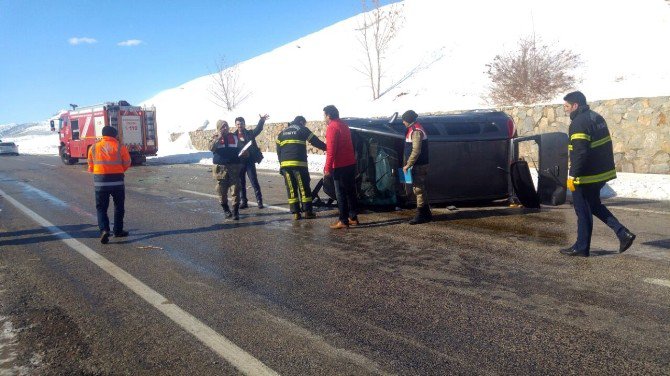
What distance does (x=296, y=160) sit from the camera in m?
8.59

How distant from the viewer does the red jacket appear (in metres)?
7.86

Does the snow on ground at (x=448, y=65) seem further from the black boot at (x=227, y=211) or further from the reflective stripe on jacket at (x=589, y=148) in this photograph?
the black boot at (x=227, y=211)

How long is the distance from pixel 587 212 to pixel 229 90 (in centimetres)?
4840

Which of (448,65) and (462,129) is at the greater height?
(448,65)

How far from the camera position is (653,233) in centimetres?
698

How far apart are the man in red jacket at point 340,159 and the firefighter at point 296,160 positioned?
1.98 ft

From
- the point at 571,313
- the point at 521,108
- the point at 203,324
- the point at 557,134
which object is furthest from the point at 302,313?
the point at 521,108

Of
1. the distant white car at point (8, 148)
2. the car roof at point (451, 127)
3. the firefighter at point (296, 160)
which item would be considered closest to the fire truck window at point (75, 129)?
the firefighter at point (296, 160)

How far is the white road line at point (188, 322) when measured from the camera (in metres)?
3.53

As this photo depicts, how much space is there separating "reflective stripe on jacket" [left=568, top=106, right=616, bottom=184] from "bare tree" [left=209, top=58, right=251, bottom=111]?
1732 inches

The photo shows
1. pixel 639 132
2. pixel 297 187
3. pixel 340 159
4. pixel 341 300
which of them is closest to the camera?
pixel 341 300

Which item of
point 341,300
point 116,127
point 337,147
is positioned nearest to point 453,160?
point 337,147

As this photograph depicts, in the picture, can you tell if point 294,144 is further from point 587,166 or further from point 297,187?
point 587,166

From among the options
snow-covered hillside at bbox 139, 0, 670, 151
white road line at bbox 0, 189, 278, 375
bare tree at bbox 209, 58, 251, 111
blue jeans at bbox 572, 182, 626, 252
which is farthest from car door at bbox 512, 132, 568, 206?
bare tree at bbox 209, 58, 251, 111
